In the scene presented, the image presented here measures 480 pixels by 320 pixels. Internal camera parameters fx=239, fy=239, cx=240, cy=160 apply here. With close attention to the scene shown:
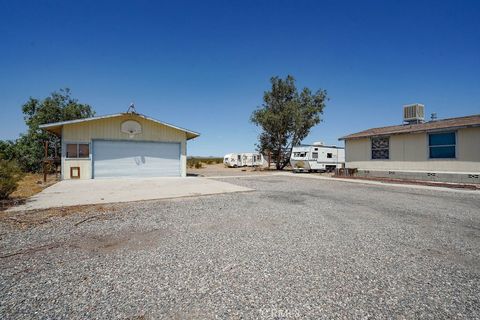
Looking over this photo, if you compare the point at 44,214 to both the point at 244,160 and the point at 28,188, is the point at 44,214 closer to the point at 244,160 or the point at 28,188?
the point at 28,188

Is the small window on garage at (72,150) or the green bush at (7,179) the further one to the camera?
the small window on garage at (72,150)

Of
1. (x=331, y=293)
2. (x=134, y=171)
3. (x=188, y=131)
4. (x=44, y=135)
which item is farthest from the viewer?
(x=44, y=135)

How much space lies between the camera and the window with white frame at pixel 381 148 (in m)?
16.3

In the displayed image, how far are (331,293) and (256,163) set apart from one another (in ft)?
118

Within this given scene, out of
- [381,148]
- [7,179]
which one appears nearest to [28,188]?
[7,179]

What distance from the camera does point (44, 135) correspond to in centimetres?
2445

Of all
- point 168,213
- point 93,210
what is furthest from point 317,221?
point 93,210

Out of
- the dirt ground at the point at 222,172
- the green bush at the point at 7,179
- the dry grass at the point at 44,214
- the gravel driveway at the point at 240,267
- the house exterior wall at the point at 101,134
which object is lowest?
the gravel driveway at the point at 240,267

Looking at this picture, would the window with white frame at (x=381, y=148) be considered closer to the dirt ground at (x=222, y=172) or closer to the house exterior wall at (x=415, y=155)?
the house exterior wall at (x=415, y=155)

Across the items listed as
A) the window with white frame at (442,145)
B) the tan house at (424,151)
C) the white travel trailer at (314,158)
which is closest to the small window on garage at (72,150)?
the white travel trailer at (314,158)

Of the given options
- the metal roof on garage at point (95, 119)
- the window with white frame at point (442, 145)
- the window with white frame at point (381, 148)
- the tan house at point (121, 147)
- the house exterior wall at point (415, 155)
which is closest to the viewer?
the house exterior wall at point (415, 155)

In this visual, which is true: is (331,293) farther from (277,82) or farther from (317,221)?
(277,82)

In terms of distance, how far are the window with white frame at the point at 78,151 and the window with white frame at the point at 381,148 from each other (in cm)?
1909

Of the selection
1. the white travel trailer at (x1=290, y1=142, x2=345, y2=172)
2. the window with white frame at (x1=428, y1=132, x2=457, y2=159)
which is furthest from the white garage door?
the window with white frame at (x1=428, y1=132, x2=457, y2=159)
